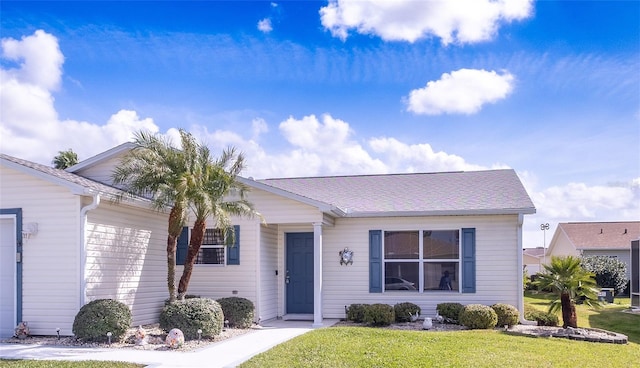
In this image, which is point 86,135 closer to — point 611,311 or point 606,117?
point 606,117

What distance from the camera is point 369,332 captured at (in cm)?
1207

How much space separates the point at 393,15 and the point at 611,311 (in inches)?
568

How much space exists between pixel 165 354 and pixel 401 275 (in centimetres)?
741

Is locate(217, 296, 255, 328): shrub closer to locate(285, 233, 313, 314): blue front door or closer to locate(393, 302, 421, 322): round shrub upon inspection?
locate(285, 233, 313, 314): blue front door

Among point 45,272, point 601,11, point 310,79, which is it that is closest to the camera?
point 45,272

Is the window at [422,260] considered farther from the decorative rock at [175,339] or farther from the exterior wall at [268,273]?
the decorative rock at [175,339]

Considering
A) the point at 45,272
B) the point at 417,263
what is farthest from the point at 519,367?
the point at 45,272

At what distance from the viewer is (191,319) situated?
1120 cm

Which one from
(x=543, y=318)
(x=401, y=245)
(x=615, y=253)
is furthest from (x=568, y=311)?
(x=615, y=253)

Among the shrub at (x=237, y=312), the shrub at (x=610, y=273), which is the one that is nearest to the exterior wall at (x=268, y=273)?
the shrub at (x=237, y=312)

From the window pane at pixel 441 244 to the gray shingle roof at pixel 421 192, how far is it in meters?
0.71

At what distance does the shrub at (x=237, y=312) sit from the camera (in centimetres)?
1322

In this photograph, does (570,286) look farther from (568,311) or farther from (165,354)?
(165,354)

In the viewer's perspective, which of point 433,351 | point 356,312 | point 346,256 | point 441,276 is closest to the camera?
point 433,351
